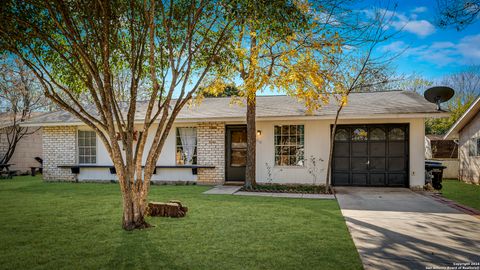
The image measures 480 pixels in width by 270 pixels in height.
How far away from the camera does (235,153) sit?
1248 centimetres

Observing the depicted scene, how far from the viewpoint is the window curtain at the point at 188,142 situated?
1264 cm

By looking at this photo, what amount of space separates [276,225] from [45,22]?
5830 mm

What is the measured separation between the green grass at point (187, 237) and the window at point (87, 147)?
531cm

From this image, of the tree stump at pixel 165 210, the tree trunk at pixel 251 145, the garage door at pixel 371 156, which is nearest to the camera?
the tree stump at pixel 165 210

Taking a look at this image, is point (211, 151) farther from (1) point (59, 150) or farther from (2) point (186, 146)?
(1) point (59, 150)

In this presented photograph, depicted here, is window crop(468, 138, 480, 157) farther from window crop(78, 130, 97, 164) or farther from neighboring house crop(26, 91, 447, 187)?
window crop(78, 130, 97, 164)

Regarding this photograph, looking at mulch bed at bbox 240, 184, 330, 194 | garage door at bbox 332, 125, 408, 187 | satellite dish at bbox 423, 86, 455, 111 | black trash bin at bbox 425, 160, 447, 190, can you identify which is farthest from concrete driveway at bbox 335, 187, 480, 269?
satellite dish at bbox 423, 86, 455, 111

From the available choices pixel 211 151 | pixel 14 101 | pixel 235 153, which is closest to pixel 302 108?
pixel 235 153

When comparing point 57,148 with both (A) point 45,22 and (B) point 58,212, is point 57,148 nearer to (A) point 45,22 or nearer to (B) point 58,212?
(B) point 58,212

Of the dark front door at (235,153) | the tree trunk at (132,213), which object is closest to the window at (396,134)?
the dark front door at (235,153)

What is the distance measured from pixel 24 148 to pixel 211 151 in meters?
12.5

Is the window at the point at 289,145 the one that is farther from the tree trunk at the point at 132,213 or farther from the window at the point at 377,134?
the tree trunk at the point at 132,213

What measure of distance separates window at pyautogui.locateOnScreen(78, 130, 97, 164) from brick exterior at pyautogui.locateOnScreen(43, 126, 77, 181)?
21cm

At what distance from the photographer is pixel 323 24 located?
29.4ft
